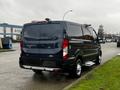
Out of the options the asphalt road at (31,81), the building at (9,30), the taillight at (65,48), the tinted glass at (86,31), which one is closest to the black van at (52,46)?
the taillight at (65,48)

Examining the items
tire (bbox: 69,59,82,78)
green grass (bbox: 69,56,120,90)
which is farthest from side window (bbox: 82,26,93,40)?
green grass (bbox: 69,56,120,90)

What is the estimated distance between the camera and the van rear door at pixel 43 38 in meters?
9.11

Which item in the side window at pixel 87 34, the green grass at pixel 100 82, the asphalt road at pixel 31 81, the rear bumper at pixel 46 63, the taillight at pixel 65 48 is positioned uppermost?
the side window at pixel 87 34

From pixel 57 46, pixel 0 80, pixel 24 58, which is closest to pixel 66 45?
pixel 57 46

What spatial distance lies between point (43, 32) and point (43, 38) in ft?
0.73

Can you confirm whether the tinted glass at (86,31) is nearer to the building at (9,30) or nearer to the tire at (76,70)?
the tire at (76,70)

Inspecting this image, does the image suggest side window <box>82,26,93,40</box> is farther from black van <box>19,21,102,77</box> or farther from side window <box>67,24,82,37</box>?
black van <box>19,21,102,77</box>

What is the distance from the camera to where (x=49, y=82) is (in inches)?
366

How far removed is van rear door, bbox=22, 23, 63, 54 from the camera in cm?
911

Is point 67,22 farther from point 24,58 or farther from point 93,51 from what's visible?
point 93,51

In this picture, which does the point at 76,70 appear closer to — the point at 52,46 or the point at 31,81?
the point at 52,46

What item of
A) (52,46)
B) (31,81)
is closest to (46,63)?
(52,46)

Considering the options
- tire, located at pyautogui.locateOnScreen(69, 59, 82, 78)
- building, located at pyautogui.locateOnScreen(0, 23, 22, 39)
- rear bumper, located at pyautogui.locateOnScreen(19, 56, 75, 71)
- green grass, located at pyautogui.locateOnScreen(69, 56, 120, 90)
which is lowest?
green grass, located at pyautogui.locateOnScreen(69, 56, 120, 90)

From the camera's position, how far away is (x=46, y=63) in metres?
9.23
